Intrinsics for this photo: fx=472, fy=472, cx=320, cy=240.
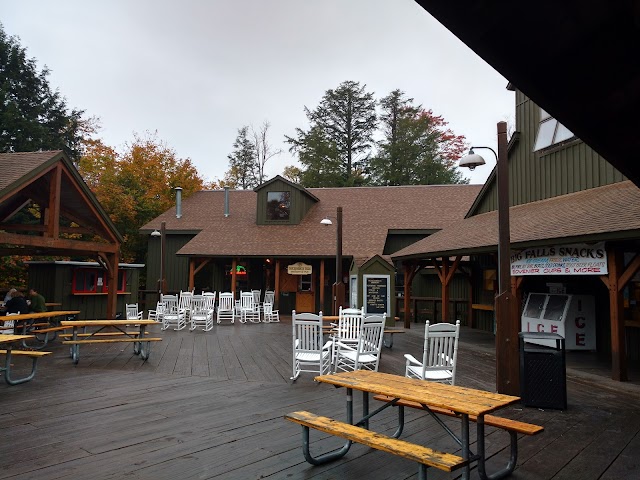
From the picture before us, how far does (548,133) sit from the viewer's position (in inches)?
456

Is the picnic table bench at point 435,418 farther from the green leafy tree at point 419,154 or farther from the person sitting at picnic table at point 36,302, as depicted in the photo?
the green leafy tree at point 419,154

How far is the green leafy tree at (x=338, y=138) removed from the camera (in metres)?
36.3

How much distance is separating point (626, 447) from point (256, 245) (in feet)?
52.7

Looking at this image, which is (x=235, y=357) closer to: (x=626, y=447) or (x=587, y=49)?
(x=626, y=447)

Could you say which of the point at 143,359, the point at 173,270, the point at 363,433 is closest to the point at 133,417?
the point at 363,433

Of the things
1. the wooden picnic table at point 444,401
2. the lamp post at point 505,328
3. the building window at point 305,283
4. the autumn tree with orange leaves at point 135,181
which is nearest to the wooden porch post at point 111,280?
the building window at point 305,283

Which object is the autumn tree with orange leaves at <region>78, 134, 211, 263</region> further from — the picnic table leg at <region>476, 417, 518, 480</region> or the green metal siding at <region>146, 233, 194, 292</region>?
the picnic table leg at <region>476, 417, 518, 480</region>

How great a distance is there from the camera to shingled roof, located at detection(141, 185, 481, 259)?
750 inches

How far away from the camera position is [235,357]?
30.1ft

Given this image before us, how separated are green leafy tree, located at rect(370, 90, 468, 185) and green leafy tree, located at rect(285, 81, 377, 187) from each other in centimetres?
178

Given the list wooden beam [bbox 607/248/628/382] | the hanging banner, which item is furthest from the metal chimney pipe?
wooden beam [bbox 607/248/628/382]

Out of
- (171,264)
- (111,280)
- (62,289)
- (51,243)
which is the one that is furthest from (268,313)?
(51,243)

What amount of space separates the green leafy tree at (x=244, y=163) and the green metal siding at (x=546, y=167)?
28766 millimetres

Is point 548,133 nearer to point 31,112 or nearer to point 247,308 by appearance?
point 247,308
